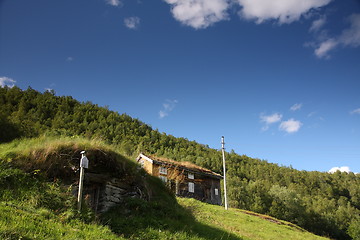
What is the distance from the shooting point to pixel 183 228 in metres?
11.6

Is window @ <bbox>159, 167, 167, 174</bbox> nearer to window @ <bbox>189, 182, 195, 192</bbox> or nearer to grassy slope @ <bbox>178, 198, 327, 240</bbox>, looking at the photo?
window @ <bbox>189, 182, 195, 192</bbox>

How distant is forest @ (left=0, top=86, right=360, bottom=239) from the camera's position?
220 feet

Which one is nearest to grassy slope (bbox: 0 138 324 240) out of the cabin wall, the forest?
the forest

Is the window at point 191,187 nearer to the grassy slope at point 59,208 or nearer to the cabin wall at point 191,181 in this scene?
the cabin wall at point 191,181

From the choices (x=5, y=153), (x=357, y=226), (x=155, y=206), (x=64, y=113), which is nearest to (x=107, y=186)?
(x=155, y=206)

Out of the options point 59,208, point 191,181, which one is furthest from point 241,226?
point 191,181

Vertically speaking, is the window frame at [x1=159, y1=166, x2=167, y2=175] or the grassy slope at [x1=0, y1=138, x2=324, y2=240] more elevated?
the window frame at [x1=159, y1=166, x2=167, y2=175]

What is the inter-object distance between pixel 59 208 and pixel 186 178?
93.5 ft

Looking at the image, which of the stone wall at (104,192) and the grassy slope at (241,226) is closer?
the stone wall at (104,192)

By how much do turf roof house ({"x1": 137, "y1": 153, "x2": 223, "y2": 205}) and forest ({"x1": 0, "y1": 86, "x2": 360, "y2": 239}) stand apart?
5659 mm

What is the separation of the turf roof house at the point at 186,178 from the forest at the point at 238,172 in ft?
18.6

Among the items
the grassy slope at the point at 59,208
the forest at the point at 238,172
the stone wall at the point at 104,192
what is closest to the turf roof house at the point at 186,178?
the forest at the point at 238,172

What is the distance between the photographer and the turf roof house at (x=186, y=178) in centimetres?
3491

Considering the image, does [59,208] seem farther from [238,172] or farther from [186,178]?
[238,172]
